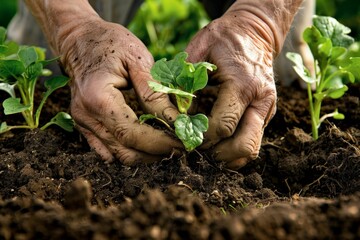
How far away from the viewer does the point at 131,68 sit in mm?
2312

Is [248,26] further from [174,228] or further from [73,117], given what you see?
[174,228]

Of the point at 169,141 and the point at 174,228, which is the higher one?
the point at 174,228

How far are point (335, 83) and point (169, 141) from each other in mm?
920

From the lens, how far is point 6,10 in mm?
5828

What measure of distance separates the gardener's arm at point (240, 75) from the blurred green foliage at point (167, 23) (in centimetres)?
232

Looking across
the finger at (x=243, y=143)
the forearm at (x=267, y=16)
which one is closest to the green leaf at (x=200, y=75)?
the finger at (x=243, y=143)

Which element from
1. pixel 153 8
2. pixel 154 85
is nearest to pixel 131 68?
pixel 154 85

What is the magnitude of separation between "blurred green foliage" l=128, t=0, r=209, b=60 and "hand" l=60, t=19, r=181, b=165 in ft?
7.97

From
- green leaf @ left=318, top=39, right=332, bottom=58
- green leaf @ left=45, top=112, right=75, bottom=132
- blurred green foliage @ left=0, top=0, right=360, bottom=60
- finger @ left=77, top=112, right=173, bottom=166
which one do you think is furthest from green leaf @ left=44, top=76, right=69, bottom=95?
blurred green foliage @ left=0, top=0, right=360, bottom=60

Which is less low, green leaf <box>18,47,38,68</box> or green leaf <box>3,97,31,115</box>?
green leaf <box>18,47,38,68</box>

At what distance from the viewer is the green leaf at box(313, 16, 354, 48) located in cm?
272

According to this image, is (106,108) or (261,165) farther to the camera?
(261,165)

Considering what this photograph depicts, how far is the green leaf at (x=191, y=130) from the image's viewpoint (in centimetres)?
205

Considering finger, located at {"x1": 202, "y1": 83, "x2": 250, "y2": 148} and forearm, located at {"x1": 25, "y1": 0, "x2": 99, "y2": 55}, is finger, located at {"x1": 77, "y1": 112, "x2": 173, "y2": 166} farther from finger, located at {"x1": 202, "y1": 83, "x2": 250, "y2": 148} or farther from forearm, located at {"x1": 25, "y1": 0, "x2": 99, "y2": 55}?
forearm, located at {"x1": 25, "y1": 0, "x2": 99, "y2": 55}
